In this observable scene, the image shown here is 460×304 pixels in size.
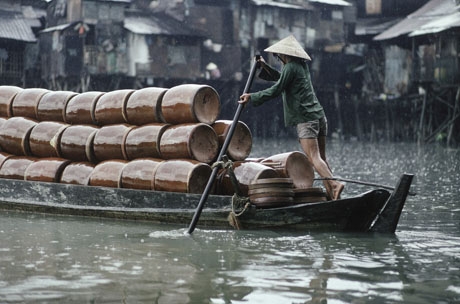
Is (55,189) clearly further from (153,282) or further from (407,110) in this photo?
(407,110)

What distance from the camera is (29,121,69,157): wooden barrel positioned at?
384 inches

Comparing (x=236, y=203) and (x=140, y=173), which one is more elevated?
(x=140, y=173)

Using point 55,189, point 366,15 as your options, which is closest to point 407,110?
point 366,15

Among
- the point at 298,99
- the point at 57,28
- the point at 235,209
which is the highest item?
the point at 57,28

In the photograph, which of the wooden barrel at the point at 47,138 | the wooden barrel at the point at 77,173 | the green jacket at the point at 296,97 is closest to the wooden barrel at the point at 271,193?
the green jacket at the point at 296,97

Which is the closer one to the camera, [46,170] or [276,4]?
Result: [46,170]

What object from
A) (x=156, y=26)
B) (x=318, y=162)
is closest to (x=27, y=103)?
(x=318, y=162)

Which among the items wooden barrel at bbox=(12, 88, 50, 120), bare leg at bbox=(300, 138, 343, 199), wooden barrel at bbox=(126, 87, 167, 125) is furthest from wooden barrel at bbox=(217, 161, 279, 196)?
wooden barrel at bbox=(12, 88, 50, 120)

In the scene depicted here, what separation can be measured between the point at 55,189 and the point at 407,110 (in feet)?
101

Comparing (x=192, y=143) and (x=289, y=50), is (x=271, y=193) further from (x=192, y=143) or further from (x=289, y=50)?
(x=289, y=50)

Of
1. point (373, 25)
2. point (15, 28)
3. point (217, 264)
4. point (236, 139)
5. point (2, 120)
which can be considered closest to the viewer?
point (217, 264)

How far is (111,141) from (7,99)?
1.94m

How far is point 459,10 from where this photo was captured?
109 ft

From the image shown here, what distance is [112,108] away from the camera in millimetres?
9422
